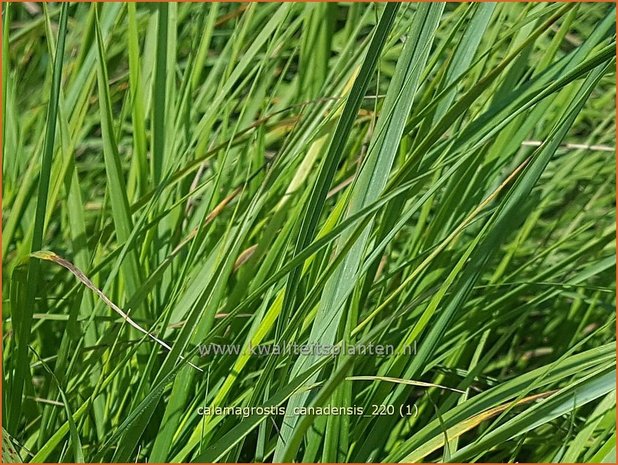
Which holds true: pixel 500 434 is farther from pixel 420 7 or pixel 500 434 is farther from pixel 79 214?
pixel 79 214

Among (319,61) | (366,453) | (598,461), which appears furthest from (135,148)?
(598,461)

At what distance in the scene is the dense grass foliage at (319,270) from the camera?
1.85 ft

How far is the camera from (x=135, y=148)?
84 centimetres

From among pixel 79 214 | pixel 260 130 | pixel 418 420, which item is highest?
pixel 260 130

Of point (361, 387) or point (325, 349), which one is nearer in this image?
point (325, 349)

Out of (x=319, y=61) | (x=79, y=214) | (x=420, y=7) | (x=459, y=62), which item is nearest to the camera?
(x=420, y=7)

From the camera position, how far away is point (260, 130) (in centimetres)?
86

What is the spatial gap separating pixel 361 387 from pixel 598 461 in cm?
22

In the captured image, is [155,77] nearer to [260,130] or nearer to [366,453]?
[260,130]

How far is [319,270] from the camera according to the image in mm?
632

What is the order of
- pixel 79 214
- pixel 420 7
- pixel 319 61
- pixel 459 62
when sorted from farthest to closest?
pixel 319 61
pixel 79 214
pixel 459 62
pixel 420 7

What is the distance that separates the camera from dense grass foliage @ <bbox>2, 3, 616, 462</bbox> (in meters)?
0.56

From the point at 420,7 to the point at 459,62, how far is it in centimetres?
16

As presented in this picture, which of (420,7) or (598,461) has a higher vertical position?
(420,7)
